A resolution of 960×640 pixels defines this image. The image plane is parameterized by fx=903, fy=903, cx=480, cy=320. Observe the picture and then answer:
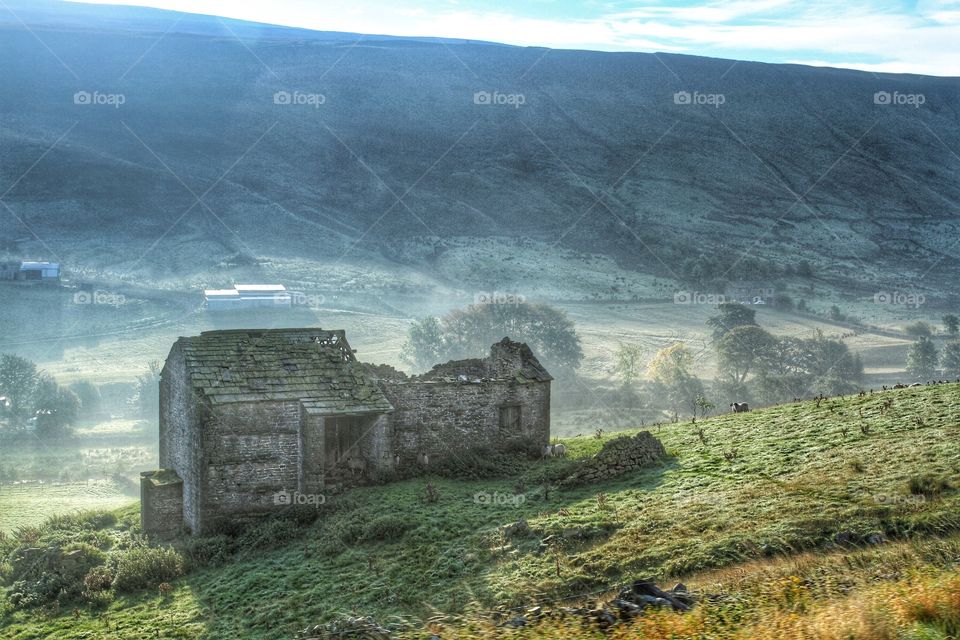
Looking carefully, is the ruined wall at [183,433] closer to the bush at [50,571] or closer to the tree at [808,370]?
the bush at [50,571]

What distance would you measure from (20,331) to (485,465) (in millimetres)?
63360

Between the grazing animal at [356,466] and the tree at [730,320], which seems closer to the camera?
the grazing animal at [356,466]

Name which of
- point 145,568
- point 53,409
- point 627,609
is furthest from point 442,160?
point 627,609

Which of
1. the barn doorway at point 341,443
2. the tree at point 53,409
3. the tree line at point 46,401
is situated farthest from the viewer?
the tree line at point 46,401

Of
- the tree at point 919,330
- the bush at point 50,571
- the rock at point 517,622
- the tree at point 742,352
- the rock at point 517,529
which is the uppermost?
the tree at point 919,330

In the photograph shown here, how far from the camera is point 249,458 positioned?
22812mm

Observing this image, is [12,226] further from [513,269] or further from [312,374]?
[312,374]

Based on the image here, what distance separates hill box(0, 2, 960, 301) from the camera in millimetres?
107000

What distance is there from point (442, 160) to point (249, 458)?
122 metres

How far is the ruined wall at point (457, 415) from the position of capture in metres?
25.3

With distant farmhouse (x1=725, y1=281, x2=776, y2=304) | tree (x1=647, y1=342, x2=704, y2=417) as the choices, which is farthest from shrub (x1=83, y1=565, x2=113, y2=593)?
distant farmhouse (x1=725, y1=281, x2=776, y2=304)

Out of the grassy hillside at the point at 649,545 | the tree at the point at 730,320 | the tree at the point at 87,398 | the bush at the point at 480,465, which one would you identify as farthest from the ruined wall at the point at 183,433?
the tree at the point at 730,320

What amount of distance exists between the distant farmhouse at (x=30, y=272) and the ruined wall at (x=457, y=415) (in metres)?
71.2

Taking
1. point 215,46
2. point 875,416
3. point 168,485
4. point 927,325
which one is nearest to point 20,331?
point 168,485
